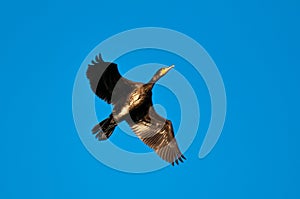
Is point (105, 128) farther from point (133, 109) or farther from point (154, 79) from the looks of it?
point (154, 79)

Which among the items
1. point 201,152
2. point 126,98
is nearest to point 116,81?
point 126,98

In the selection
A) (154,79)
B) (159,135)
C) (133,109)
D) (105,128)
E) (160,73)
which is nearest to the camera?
(154,79)

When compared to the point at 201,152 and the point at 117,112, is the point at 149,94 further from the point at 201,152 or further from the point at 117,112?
the point at 201,152

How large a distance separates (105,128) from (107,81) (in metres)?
1.53

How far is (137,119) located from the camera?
74.7 feet

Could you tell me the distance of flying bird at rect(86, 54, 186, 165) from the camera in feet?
70.6

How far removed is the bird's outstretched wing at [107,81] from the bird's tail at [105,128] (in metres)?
0.68

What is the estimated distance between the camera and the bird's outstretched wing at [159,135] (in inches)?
→ 901

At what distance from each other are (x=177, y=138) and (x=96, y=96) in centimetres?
327

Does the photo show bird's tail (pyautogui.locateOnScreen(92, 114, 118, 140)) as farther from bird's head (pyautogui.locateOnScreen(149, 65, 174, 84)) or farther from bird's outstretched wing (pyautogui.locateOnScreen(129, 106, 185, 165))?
bird's head (pyautogui.locateOnScreen(149, 65, 174, 84))

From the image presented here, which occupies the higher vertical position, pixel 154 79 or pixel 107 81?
pixel 154 79

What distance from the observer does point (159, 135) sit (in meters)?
23.2

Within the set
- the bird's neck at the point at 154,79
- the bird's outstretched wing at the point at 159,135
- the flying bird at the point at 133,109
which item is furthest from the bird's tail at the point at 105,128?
the bird's neck at the point at 154,79

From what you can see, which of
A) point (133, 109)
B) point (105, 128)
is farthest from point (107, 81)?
point (105, 128)
